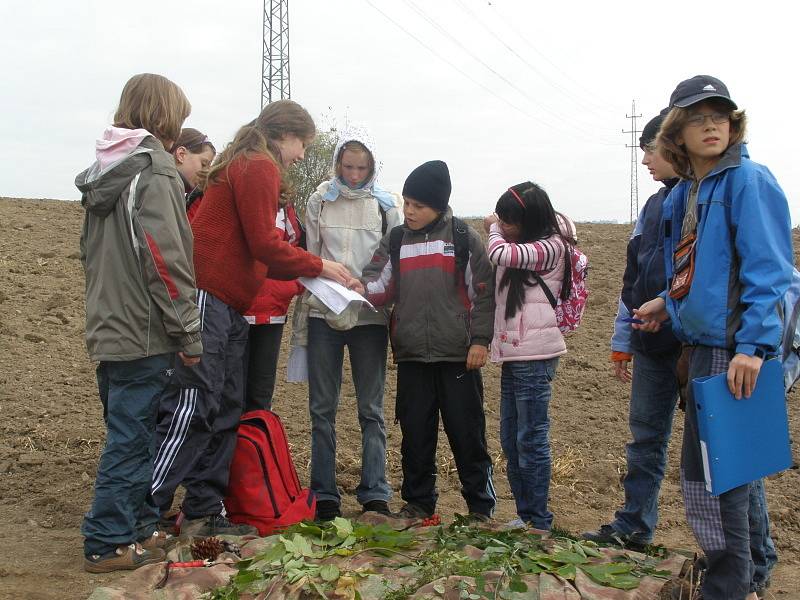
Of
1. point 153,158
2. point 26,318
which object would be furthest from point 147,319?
point 26,318

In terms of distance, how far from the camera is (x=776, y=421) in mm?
3256

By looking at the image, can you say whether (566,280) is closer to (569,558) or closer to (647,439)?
(647,439)

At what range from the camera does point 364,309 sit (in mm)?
4898

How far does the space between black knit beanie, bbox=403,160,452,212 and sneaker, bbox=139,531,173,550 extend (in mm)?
2136

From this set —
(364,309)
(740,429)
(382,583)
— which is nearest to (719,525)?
(740,429)

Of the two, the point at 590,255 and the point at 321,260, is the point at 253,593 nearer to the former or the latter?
the point at 321,260

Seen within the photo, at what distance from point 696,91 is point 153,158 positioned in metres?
2.28

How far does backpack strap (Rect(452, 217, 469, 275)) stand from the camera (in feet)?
15.6

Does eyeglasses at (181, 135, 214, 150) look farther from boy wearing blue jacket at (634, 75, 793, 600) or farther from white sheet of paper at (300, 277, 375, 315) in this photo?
boy wearing blue jacket at (634, 75, 793, 600)

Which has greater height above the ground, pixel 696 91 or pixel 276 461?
pixel 696 91

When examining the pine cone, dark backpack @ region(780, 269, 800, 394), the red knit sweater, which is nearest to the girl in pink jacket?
the red knit sweater

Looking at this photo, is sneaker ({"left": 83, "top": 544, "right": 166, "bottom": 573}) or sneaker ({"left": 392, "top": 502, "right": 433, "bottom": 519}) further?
sneaker ({"left": 392, "top": 502, "right": 433, "bottom": 519})

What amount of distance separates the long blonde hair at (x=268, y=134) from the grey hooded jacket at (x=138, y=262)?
1.72 feet

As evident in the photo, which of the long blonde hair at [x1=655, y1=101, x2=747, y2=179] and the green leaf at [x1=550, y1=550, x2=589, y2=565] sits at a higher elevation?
the long blonde hair at [x1=655, y1=101, x2=747, y2=179]
